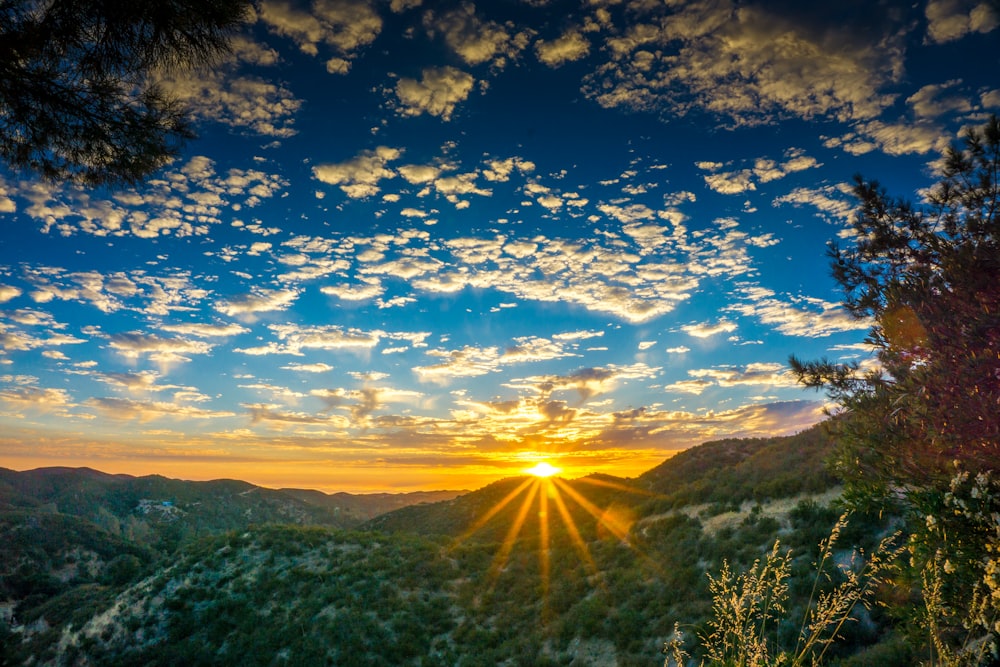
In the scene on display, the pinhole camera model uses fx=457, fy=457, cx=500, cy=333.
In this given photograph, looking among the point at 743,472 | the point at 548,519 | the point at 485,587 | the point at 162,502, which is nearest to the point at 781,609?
the point at 485,587

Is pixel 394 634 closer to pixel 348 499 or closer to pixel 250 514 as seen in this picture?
pixel 250 514

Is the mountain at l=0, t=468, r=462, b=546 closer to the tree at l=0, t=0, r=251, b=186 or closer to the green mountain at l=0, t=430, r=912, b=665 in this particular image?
the green mountain at l=0, t=430, r=912, b=665

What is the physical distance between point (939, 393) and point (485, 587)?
2401 centimetres

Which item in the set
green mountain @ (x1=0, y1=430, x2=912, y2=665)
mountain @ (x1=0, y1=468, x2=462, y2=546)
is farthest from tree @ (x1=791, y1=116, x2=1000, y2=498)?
mountain @ (x1=0, y1=468, x2=462, y2=546)

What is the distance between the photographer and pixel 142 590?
97.6 ft

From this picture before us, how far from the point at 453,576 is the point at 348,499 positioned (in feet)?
563

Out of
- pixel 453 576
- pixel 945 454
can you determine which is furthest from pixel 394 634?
pixel 945 454

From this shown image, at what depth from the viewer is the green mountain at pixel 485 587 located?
16766 mm

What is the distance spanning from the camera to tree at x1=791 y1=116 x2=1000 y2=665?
5504 mm

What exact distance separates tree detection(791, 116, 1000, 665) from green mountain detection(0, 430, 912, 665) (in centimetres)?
521

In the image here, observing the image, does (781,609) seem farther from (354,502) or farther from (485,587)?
(354,502)

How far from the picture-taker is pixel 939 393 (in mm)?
6281

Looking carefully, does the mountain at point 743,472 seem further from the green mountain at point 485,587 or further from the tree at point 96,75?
the tree at point 96,75

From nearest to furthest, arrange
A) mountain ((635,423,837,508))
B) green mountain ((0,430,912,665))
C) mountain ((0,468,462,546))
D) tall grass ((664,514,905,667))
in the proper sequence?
tall grass ((664,514,905,667)) → green mountain ((0,430,912,665)) → mountain ((635,423,837,508)) → mountain ((0,468,462,546))
